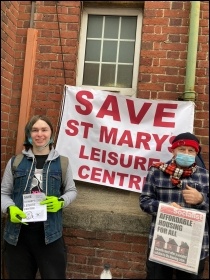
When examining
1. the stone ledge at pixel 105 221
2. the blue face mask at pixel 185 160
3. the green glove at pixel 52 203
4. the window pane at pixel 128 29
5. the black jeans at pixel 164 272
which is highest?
the window pane at pixel 128 29

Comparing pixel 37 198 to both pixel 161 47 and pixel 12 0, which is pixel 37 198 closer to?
pixel 161 47

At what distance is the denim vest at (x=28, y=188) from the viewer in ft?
8.97

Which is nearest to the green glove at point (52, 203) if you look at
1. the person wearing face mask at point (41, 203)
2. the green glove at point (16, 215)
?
the person wearing face mask at point (41, 203)

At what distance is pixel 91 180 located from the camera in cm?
372

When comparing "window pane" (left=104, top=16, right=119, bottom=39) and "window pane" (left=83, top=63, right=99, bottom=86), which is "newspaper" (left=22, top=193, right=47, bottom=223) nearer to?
"window pane" (left=83, top=63, right=99, bottom=86)

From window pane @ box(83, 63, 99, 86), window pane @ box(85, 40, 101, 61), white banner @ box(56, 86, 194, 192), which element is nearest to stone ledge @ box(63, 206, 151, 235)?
white banner @ box(56, 86, 194, 192)

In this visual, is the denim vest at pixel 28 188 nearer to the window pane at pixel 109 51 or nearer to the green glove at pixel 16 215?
the green glove at pixel 16 215

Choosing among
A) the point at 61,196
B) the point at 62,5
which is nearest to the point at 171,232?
the point at 61,196

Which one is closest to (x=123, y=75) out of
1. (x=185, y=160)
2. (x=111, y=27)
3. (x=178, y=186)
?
(x=111, y=27)

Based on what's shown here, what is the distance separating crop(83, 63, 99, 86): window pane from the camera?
4.12m

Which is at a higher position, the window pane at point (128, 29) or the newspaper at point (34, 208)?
the window pane at point (128, 29)

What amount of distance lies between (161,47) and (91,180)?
173cm

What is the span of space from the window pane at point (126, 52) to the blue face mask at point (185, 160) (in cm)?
175

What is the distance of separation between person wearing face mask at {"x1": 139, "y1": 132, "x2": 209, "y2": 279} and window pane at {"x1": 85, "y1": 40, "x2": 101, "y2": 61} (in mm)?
1818
